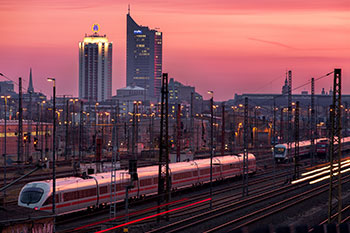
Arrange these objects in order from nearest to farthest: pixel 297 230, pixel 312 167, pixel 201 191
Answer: pixel 297 230 < pixel 201 191 < pixel 312 167

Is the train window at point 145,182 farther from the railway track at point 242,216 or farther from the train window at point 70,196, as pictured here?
the train window at point 70,196

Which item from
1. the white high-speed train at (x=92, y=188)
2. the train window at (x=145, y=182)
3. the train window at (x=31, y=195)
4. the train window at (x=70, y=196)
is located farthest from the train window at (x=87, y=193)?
the train window at (x=145, y=182)

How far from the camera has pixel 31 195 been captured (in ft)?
114

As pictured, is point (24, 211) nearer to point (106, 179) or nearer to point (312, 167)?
point (106, 179)

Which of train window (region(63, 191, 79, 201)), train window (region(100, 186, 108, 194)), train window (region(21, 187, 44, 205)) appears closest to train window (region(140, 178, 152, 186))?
train window (region(100, 186, 108, 194))

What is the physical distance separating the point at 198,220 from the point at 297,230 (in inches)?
630

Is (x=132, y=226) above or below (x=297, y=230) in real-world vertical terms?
below

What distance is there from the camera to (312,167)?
7294 cm

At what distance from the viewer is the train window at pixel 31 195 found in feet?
113

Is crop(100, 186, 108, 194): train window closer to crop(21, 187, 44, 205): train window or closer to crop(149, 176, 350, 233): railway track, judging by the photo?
crop(21, 187, 44, 205): train window

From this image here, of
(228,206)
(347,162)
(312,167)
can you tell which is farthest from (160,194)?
(347,162)

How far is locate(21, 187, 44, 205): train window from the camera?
34.4 m

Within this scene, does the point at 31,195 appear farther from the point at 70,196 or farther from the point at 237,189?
the point at 237,189

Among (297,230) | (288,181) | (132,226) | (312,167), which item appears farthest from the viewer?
(312,167)
